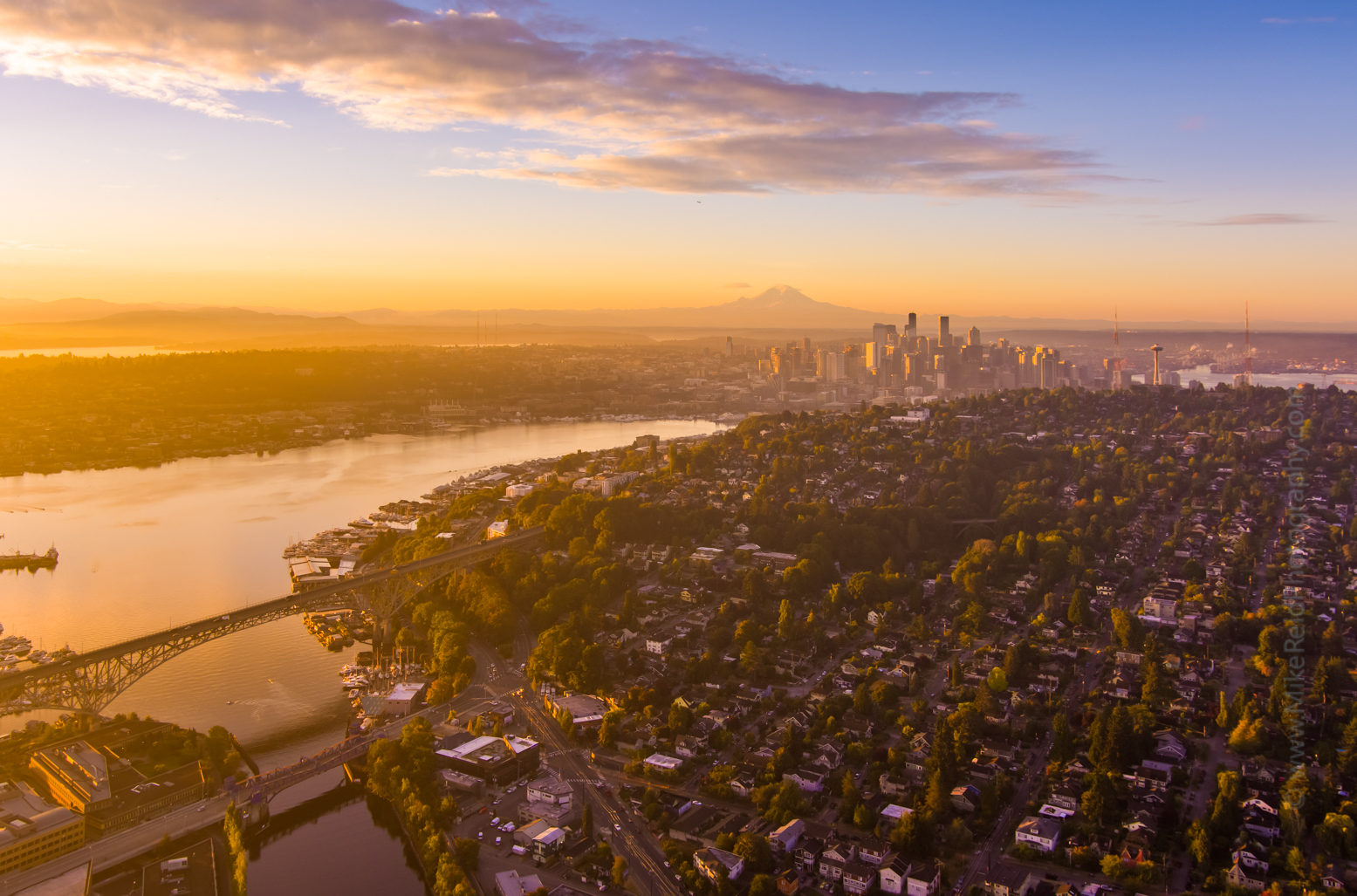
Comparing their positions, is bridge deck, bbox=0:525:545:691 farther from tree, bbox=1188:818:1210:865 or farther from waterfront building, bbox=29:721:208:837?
tree, bbox=1188:818:1210:865

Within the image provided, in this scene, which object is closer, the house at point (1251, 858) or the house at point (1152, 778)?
the house at point (1251, 858)

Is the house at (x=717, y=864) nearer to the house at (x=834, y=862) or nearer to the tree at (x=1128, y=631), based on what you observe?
the house at (x=834, y=862)

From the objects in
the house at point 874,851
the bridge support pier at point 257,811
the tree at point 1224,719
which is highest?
the tree at point 1224,719

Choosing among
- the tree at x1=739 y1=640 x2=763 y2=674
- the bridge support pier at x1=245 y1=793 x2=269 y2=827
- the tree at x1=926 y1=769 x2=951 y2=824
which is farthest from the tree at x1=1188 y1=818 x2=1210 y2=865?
the bridge support pier at x1=245 y1=793 x2=269 y2=827

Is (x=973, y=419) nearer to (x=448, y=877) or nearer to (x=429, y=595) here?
(x=429, y=595)

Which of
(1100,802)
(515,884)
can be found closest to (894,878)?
(1100,802)

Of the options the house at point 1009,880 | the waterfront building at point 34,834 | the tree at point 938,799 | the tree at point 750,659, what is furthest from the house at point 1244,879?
the waterfront building at point 34,834
